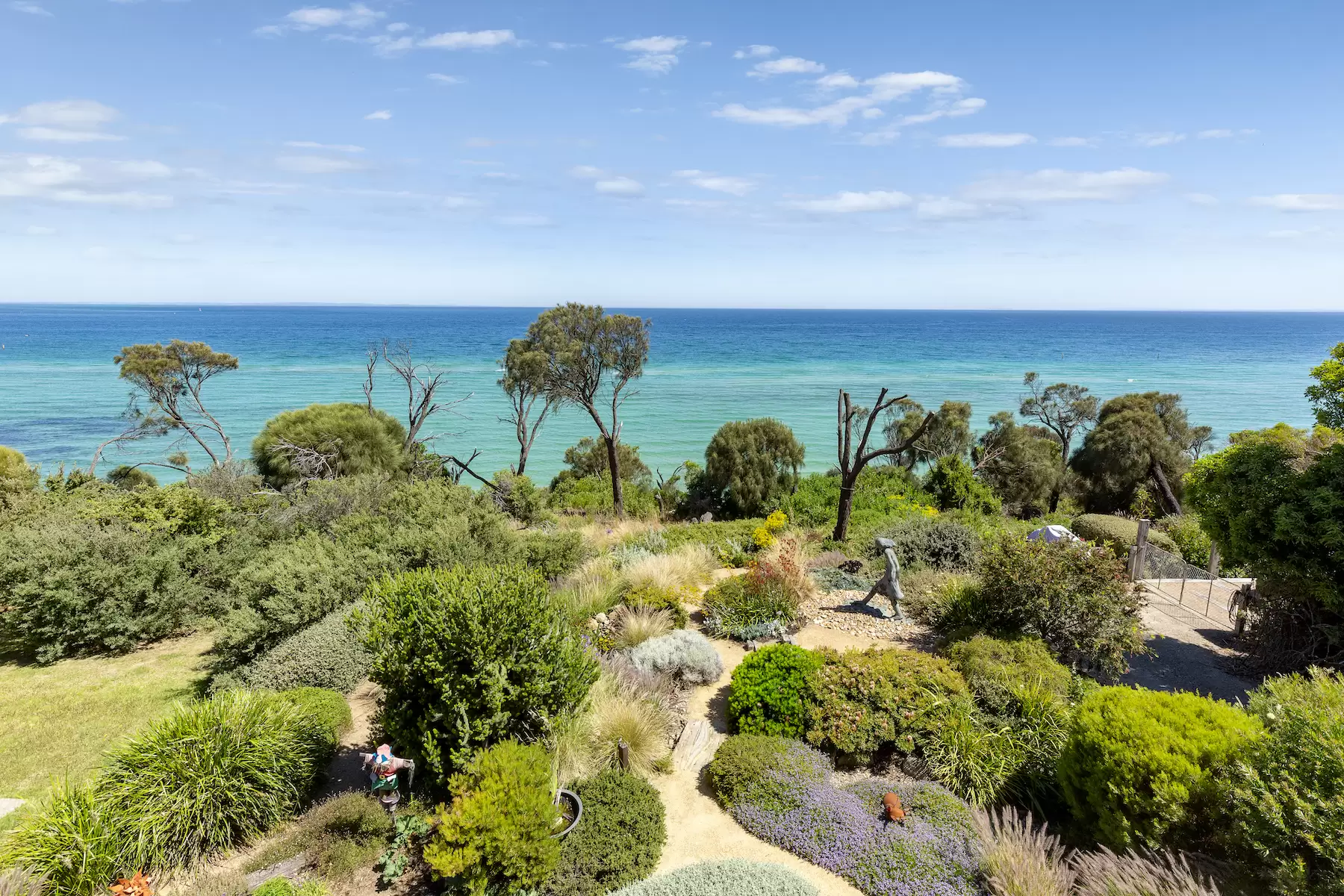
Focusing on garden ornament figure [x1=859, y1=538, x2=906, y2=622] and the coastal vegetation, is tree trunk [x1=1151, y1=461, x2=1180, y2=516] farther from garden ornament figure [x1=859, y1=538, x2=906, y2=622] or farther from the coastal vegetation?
garden ornament figure [x1=859, y1=538, x2=906, y2=622]

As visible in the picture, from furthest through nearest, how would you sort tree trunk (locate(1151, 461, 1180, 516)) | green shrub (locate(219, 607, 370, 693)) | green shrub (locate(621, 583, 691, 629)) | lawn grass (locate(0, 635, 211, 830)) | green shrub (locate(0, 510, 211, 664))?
tree trunk (locate(1151, 461, 1180, 516))
green shrub (locate(621, 583, 691, 629))
green shrub (locate(0, 510, 211, 664))
green shrub (locate(219, 607, 370, 693))
lawn grass (locate(0, 635, 211, 830))

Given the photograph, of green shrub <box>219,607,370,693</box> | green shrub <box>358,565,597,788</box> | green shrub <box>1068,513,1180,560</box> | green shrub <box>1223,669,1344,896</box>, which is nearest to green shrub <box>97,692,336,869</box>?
green shrub <box>358,565,597,788</box>

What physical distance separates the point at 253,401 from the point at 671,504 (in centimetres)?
4012

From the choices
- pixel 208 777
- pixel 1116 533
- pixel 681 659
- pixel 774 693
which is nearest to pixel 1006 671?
pixel 774 693

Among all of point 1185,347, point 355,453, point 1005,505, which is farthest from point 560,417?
point 1185,347

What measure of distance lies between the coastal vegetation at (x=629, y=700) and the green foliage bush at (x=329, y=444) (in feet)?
12.0

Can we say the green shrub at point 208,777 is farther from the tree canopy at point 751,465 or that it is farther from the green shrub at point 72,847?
the tree canopy at point 751,465

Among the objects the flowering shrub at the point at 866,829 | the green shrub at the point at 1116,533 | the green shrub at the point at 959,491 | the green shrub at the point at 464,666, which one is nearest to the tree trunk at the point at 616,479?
the green shrub at the point at 959,491

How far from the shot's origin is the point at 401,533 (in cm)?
1017

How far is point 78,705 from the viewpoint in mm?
8117

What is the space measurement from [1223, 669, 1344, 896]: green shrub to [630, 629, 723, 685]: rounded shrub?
523 cm

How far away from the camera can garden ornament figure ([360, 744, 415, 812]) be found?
5309 millimetres

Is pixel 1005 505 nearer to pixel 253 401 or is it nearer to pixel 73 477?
pixel 73 477

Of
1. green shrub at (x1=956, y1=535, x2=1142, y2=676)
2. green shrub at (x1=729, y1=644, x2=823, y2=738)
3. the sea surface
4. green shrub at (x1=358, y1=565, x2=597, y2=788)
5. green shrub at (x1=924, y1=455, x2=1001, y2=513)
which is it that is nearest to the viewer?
green shrub at (x1=358, y1=565, x2=597, y2=788)
